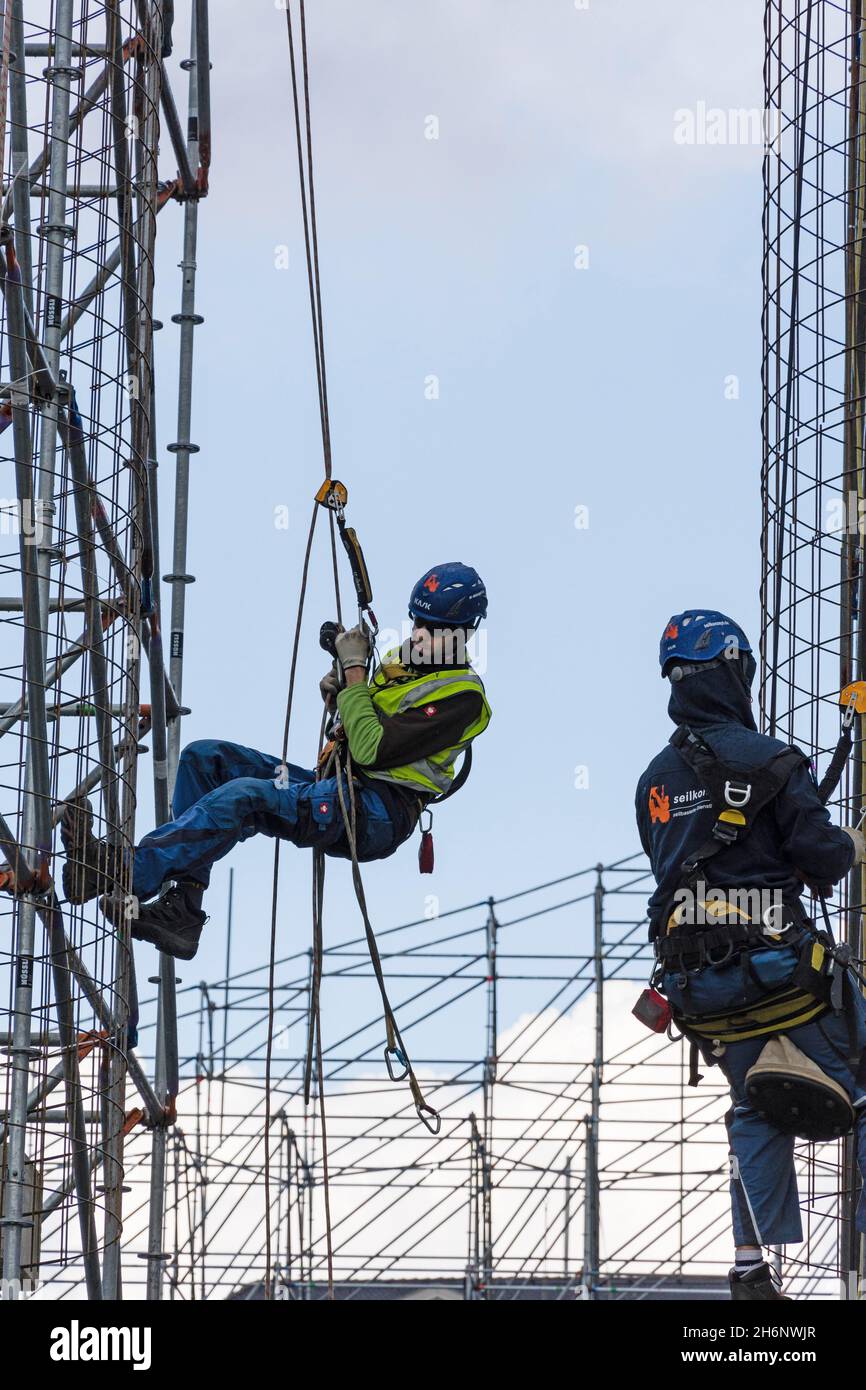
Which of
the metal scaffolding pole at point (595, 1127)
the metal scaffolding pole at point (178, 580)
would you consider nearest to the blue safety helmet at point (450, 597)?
the metal scaffolding pole at point (178, 580)

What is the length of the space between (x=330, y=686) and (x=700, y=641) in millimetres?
1797

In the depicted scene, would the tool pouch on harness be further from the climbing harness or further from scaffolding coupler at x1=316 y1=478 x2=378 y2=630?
scaffolding coupler at x1=316 y1=478 x2=378 y2=630

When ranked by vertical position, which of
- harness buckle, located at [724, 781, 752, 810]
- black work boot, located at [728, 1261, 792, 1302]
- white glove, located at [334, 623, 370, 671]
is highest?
white glove, located at [334, 623, 370, 671]

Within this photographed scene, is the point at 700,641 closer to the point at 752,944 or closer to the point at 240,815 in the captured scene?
the point at 752,944

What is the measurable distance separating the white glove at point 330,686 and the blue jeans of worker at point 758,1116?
209 centimetres

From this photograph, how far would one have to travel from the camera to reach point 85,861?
432 inches

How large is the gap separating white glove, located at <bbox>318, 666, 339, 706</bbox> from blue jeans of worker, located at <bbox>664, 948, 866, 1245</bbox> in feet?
6.86

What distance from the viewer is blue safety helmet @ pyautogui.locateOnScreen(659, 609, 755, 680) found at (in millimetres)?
11016

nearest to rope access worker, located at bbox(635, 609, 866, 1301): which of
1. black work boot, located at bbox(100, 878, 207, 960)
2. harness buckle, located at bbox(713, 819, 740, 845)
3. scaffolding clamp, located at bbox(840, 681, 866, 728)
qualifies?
harness buckle, located at bbox(713, 819, 740, 845)

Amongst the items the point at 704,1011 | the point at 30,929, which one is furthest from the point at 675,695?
the point at 30,929

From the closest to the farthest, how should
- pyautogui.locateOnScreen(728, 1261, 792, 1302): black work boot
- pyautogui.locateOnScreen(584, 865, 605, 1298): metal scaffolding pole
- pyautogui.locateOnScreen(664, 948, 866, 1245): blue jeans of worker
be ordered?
pyautogui.locateOnScreen(728, 1261, 792, 1302): black work boot
pyautogui.locateOnScreen(664, 948, 866, 1245): blue jeans of worker
pyautogui.locateOnScreen(584, 865, 605, 1298): metal scaffolding pole

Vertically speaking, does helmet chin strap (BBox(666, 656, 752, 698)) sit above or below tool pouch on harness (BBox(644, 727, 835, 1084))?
above
